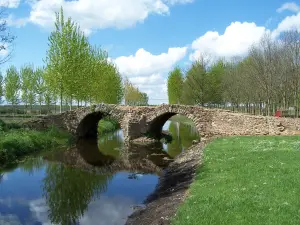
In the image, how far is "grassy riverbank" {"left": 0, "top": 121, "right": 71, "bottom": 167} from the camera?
24.5 meters

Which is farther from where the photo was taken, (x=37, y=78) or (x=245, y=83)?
(x=37, y=78)

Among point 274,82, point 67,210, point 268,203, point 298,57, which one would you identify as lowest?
point 67,210

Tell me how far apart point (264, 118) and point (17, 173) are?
1878 cm

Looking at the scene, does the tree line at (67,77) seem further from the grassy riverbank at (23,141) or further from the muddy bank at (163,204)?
the muddy bank at (163,204)

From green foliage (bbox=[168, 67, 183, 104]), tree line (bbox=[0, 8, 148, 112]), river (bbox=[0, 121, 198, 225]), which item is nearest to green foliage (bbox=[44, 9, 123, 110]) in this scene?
tree line (bbox=[0, 8, 148, 112])

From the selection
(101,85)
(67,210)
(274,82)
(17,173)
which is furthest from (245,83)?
(67,210)

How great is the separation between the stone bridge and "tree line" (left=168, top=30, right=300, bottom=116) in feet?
37.2

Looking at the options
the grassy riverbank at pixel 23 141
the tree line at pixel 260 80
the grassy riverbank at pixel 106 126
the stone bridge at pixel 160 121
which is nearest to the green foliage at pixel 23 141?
the grassy riverbank at pixel 23 141

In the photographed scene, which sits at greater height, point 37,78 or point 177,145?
point 37,78

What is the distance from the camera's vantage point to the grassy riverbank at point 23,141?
24.5m

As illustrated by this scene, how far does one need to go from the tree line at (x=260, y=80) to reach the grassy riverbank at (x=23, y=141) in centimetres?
2327

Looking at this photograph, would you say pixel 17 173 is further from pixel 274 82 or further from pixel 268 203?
pixel 274 82

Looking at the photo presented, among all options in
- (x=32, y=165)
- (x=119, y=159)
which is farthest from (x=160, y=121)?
(x=32, y=165)

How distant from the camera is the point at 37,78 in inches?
2534
